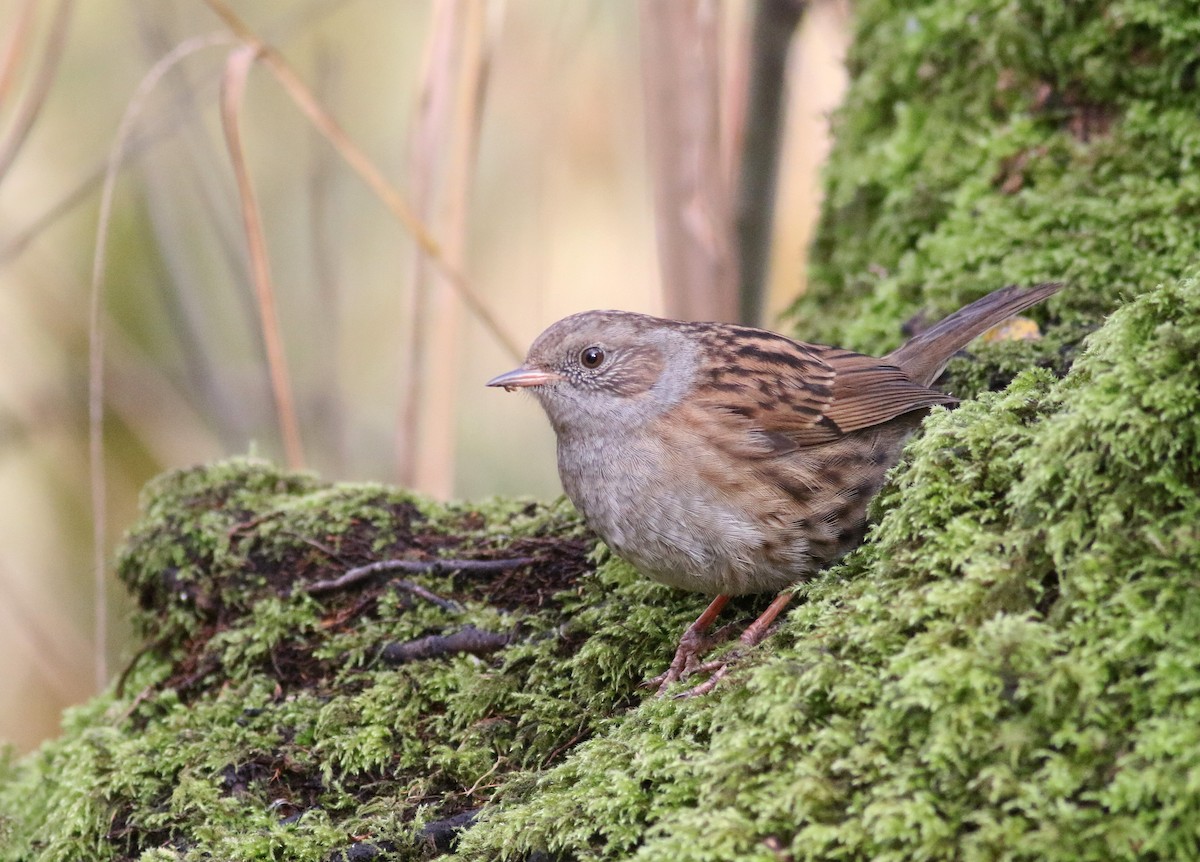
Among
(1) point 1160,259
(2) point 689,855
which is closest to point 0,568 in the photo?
(2) point 689,855

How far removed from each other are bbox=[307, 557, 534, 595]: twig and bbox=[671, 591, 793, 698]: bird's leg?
0.86m

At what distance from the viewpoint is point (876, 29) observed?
5.23m

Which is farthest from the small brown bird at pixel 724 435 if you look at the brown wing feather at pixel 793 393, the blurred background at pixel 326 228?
the blurred background at pixel 326 228

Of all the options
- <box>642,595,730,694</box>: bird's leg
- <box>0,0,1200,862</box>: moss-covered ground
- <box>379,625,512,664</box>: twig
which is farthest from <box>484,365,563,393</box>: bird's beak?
<box>642,595,730,694</box>: bird's leg

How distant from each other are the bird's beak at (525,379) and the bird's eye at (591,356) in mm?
100

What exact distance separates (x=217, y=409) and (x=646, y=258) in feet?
10.9

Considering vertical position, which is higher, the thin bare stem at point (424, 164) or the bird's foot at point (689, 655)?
the thin bare stem at point (424, 164)

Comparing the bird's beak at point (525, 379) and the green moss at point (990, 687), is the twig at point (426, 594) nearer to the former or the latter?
the bird's beak at point (525, 379)

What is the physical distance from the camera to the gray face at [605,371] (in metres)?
3.51

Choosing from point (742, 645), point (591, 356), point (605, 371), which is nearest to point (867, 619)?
point (742, 645)

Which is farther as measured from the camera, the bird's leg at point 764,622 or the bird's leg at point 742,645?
the bird's leg at point 764,622

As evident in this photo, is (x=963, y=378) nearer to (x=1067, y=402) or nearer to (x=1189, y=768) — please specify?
(x=1067, y=402)

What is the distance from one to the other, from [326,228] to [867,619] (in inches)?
230

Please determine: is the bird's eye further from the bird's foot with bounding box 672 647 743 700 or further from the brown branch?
the brown branch
